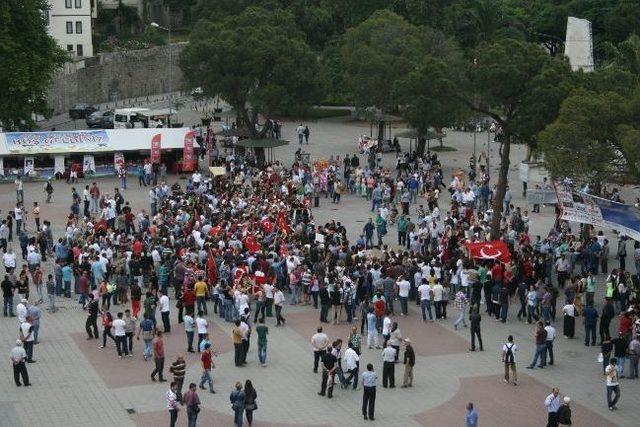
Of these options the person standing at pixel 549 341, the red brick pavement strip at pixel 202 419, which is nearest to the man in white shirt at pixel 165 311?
the red brick pavement strip at pixel 202 419

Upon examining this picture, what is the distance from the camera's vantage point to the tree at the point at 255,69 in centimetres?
6109

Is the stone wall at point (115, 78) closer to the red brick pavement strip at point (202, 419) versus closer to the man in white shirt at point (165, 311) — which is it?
the man in white shirt at point (165, 311)

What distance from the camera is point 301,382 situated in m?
29.4

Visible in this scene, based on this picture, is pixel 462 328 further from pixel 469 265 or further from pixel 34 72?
pixel 34 72

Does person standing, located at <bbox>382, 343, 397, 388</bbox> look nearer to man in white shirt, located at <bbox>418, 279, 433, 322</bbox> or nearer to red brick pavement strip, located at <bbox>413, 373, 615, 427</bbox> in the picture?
red brick pavement strip, located at <bbox>413, 373, 615, 427</bbox>

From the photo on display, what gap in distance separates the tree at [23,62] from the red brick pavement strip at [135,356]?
3363cm

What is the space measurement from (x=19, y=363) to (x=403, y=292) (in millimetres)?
11187

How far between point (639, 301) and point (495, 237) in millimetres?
9203

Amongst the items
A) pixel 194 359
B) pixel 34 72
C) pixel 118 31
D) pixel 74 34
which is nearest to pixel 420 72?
pixel 194 359

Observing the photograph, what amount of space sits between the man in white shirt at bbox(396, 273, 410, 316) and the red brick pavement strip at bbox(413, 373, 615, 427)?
5.47m

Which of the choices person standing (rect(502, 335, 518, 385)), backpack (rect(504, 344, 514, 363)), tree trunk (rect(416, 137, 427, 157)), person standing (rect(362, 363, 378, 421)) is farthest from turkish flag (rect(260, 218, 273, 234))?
tree trunk (rect(416, 137, 427, 157))

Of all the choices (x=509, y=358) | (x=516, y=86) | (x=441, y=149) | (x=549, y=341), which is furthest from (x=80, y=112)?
(x=509, y=358)

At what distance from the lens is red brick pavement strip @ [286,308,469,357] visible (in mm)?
32250

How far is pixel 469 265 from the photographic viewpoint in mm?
36375
